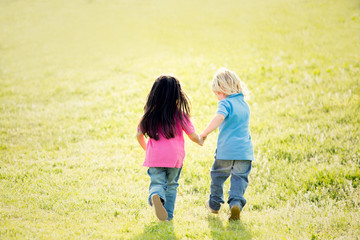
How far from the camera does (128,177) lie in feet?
23.7

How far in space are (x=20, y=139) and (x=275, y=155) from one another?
650 cm

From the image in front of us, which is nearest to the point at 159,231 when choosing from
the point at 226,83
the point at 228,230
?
the point at 228,230

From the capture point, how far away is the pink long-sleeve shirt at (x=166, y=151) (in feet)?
16.7

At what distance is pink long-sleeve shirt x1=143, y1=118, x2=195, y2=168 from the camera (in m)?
5.10

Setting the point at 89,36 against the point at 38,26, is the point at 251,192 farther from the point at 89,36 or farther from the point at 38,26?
the point at 38,26

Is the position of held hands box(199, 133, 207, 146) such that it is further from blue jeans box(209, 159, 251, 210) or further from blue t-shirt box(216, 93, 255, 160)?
blue jeans box(209, 159, 251, 210)

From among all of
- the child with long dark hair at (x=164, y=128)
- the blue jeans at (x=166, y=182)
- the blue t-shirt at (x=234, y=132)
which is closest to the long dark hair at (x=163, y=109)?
the child with long dark hair at (x=164, y=128)

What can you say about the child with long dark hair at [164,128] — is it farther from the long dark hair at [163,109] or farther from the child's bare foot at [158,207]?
the child's bare foot at [158,207]

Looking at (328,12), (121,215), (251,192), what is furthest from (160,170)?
(328,12)

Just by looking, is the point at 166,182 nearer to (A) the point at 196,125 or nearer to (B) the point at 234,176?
(B) the point at 234,176

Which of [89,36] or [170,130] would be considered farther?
[89,36]

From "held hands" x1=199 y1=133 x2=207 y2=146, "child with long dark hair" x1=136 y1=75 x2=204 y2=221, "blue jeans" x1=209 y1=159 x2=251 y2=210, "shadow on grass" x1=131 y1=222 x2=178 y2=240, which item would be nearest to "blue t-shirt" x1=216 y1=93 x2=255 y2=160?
"blue jeans" x1=209 y1=159 x2=251 y2=210

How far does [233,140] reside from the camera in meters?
5.27

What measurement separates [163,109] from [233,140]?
1106mm
